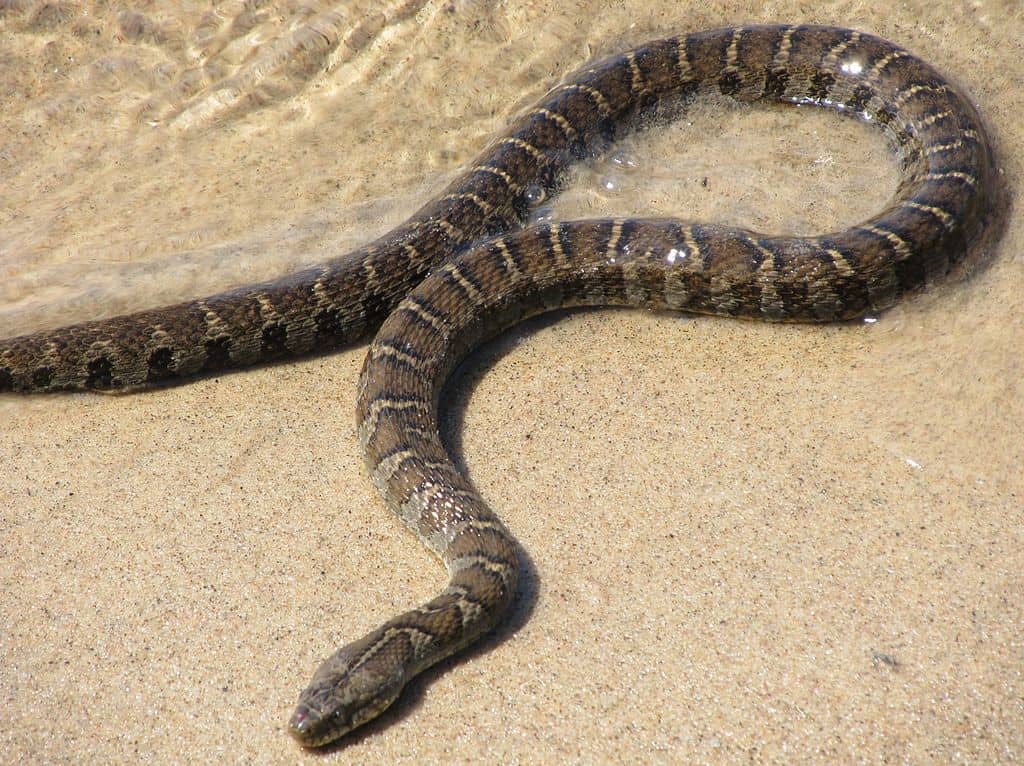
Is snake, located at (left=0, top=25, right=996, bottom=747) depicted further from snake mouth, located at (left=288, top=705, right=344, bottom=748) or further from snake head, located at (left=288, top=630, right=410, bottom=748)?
snake mouth, located at (left=288, top=705, right=344, bottom=748)

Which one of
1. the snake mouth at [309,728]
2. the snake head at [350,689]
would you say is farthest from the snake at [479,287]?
the snake mouth at [309,728]

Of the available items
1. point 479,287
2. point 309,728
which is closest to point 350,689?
point 309,728

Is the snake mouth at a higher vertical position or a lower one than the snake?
lower

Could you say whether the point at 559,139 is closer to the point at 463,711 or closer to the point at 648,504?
the point at 648,504

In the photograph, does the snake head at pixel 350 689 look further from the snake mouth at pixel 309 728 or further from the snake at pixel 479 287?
the snake at pixel 479 287

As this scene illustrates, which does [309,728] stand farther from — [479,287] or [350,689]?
[479,287]

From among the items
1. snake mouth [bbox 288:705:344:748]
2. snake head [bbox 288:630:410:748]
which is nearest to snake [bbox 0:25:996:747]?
snake head [bbox 288:630:410:748]

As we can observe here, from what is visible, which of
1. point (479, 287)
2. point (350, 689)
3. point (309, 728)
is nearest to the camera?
point (309, 728)

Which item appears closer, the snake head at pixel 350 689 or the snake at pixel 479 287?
the snake head at pixel 350 689
